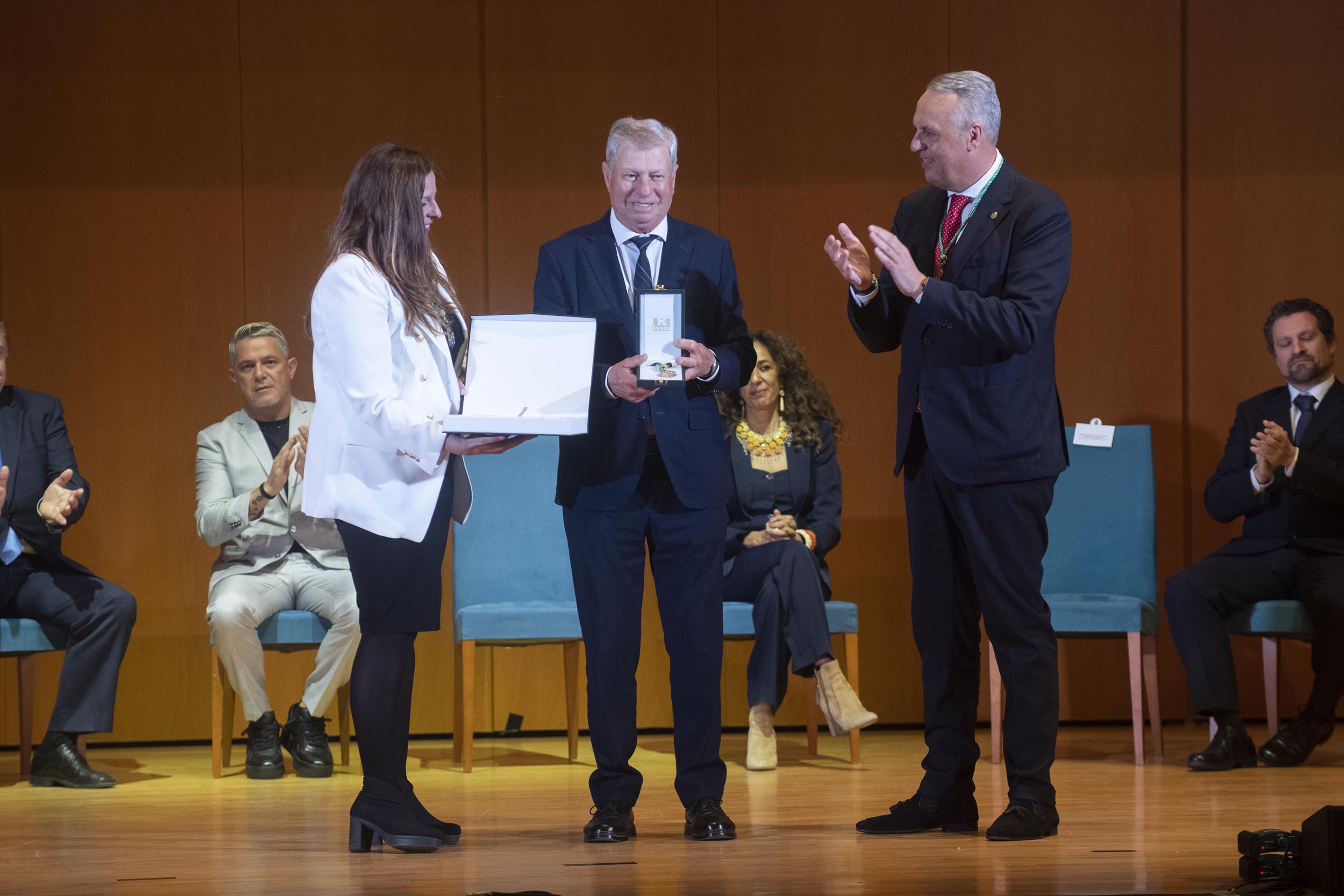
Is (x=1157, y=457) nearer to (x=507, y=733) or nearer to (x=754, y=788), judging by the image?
(x=754, y=788)

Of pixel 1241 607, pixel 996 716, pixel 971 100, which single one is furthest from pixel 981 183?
pixel 1241 607

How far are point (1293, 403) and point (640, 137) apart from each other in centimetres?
282

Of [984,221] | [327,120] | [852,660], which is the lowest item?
[852,660]

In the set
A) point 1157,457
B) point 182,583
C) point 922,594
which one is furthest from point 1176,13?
point 182,583

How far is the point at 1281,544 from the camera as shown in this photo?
14.6 ft

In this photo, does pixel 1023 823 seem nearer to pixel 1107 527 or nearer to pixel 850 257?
pixel 850 257

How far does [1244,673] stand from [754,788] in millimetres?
2411

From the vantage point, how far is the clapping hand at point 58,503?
4137 millimetres

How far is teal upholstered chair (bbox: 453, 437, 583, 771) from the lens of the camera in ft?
15.0

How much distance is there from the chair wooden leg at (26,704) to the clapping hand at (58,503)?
53 centimetres

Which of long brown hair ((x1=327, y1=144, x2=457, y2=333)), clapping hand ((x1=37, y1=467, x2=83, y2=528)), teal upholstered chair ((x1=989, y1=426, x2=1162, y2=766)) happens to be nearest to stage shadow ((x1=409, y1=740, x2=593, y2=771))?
clapping hand ((x1=37, y1=467, x2=83, y2=528))

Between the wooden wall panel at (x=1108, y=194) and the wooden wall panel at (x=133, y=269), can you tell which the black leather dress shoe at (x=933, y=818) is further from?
the wooden wall panel at (x=133, y=269)

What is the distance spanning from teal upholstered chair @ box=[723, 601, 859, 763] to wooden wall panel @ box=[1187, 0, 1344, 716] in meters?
1.68

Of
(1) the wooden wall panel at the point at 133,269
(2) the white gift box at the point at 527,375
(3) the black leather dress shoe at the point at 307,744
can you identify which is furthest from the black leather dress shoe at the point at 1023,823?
(1) the wooden wall panel at the point at 133,269
